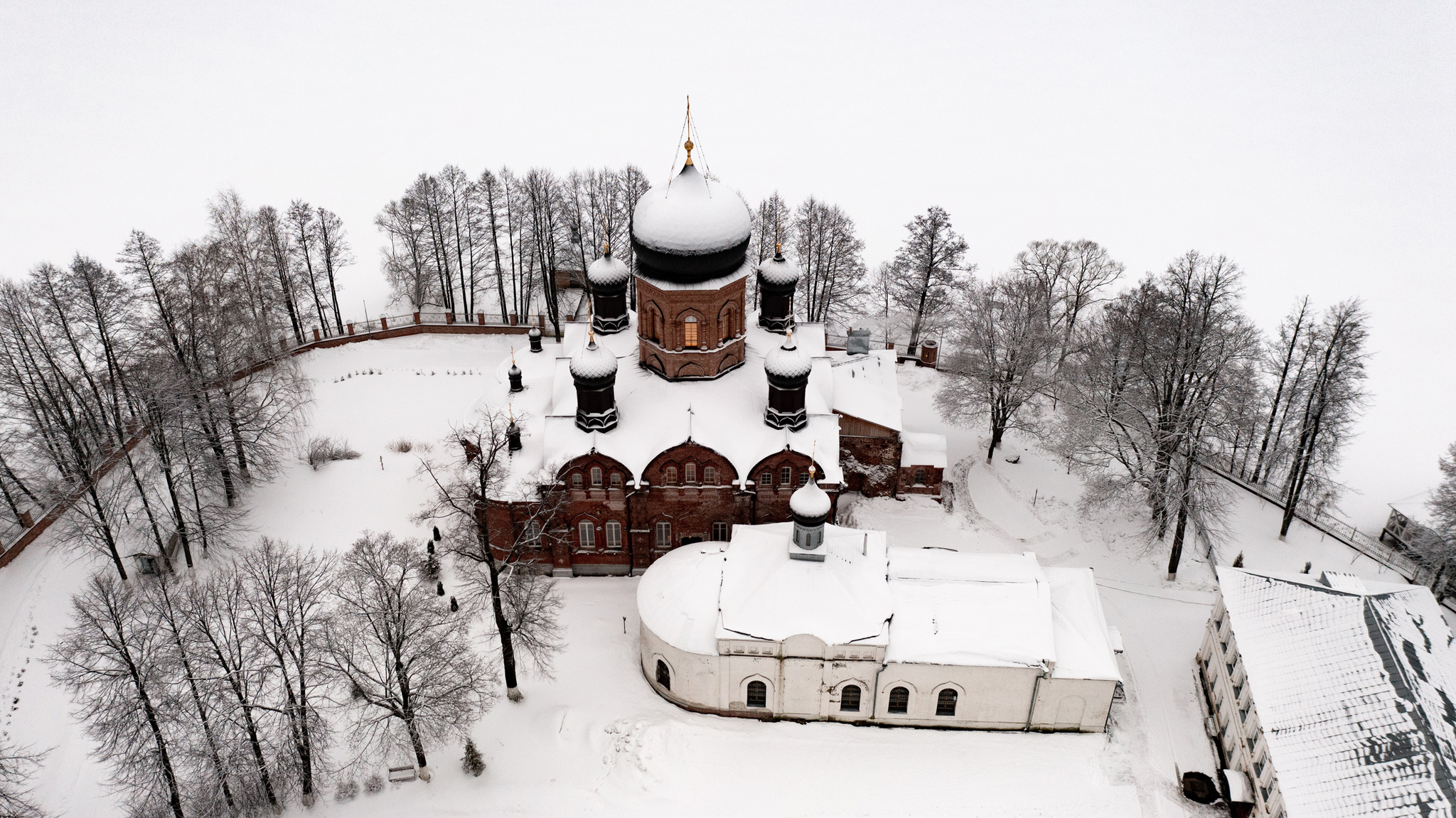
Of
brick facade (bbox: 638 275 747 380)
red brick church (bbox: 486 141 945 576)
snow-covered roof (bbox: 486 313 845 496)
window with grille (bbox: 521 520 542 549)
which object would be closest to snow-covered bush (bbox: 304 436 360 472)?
snow-covered roof (bbox: 486 313 845 496)

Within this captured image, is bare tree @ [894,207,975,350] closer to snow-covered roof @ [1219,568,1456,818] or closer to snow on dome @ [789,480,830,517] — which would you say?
snow on dome @ [789,480,830,517]

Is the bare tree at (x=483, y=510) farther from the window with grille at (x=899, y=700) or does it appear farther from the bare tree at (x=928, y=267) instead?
the bare tree at (x=928, y=267)

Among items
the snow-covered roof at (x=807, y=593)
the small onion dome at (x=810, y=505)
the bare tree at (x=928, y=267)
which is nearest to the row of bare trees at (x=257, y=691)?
the snow-covered roof at (x=807, y=593)

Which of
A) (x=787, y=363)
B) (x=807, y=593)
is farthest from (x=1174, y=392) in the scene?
(x=807, y=593)

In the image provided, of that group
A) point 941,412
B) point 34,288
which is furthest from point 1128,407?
point 34,288

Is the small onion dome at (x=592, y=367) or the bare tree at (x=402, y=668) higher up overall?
the small onion dome at (x=592, y=367)
